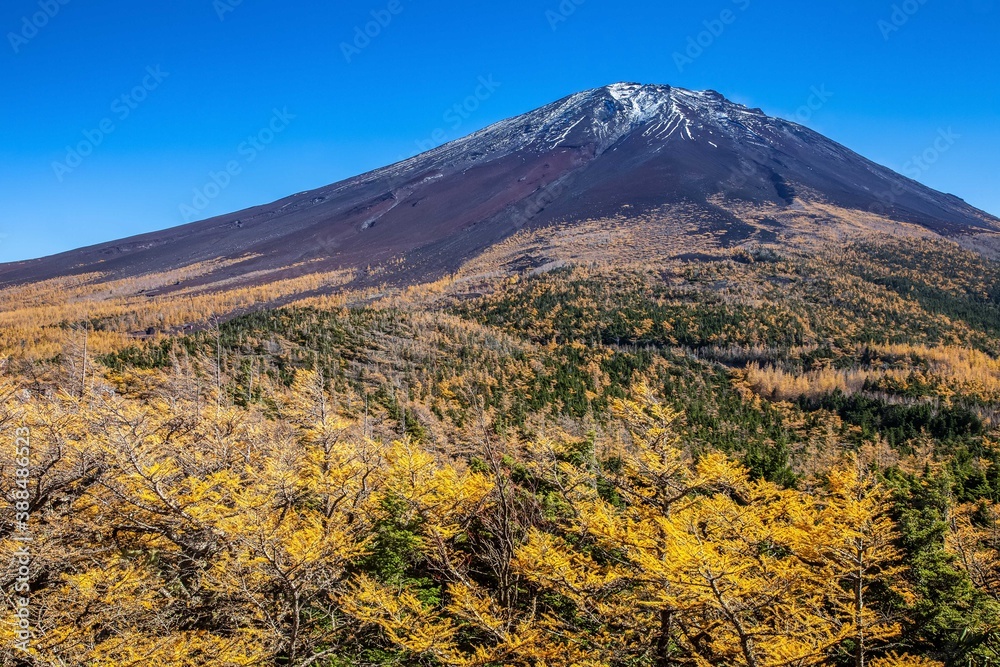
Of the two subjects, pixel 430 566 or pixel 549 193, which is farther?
pixel 549 193

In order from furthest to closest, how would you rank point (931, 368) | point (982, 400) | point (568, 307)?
1. point (568, 307)
2. point (931, 368)
3. point (982, 400)

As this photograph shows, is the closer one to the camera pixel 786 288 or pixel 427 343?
pixel 427 343

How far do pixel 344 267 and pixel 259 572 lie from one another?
8188 centimetres

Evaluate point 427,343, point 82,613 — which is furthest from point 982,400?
point 82,613

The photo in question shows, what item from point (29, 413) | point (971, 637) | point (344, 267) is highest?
point (344, 267)

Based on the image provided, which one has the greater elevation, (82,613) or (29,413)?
(29,413)

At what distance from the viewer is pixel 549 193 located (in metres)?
102

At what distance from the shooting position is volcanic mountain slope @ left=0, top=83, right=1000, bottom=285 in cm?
8950

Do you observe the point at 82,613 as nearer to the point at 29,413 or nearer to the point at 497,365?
the point at 29,413

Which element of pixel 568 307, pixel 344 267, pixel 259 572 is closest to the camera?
pixel 259 572

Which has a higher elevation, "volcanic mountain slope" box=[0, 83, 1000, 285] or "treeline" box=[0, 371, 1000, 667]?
"volcanic mountain slope" box=[0, 83, 1000, 285]

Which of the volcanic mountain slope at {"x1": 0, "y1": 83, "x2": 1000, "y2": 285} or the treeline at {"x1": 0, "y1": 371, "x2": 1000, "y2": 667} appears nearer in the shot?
the treeline at {"x1": 0, "y1": 371, "x2": 1000, "y2": 667}

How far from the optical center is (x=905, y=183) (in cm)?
11644

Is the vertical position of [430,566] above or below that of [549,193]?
below
